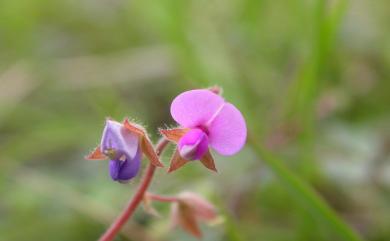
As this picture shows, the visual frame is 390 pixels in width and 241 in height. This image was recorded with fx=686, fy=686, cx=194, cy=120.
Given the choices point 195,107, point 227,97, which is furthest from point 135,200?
point 227,97

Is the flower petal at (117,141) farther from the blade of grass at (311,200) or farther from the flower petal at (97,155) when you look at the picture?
the blade of grass at (311,200)

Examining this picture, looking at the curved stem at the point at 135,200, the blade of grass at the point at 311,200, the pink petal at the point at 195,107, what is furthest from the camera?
the blade of grass at the point at 311,200

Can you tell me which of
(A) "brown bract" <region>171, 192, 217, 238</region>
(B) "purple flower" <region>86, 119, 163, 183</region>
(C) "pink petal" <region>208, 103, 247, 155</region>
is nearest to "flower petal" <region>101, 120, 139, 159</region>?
(B) "purple flower" <region>86, 119, 163, 183</region>

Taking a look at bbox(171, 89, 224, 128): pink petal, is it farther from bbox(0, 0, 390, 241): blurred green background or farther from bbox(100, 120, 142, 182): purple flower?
bbox(0, 0, 390, 241): blurred green background

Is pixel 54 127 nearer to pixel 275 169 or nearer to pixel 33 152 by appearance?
pixel 33 152

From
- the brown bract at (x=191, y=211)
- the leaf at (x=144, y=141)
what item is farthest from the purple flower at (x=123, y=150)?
the brown bract at (x=191, y=211)

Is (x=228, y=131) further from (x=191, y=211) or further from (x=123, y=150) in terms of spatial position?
(x=191, y=211)

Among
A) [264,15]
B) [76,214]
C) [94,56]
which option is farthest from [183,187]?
[94,56]
